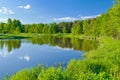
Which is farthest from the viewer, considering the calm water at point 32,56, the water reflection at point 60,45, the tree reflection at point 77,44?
the tree reflection at point 77,44

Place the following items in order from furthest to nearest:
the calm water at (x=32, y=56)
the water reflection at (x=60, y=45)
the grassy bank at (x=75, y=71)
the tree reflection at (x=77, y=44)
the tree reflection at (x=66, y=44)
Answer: the tree reflection at (x=66, y=44) → the tree reflection at (x=77, y=44) → the water reflection at (x=60, y=45) → the calm water at (x=32, y=56) → the grassy bank at (x=75, y=71)

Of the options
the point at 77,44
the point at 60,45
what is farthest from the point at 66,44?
the point at 77,44

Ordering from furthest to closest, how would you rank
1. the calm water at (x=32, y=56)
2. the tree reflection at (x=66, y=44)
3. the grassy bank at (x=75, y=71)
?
the tree reflection at (x=66, y=44) → the calm water at (x=32, y=56) → the grassy bank at (x=75, y=71)

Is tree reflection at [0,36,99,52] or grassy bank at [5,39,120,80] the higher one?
grassy bank at [5,39,120,80]

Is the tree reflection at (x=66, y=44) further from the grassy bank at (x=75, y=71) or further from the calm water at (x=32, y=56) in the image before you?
the grassy bank at (x=75, y=71)

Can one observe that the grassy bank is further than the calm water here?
No

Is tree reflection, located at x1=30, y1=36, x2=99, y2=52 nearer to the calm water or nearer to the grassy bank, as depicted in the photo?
the calm water

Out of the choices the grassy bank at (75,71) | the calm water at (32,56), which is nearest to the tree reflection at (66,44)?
the calm water at (32,56)

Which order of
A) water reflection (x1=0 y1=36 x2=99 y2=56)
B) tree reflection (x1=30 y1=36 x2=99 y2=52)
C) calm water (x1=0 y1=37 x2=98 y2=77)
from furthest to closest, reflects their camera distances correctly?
tree reflection (x1=30 y1=36 x2=99 y2=52), water reflection (x1=0 y1=36 x2=99 y2=56), calm water (x1=0 y1=37 x2=98 y2=77)

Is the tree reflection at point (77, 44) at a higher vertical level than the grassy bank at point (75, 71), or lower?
lower

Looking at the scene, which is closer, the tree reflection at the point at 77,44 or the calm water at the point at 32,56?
the calm water at the point at 32,56

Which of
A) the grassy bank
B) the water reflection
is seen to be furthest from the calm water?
the grassy bank

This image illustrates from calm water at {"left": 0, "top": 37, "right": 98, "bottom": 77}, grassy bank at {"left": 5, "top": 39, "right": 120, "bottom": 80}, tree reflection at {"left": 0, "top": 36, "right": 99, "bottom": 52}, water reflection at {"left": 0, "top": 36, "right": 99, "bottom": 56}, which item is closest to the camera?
grassy bank at {"left": 5, "top": 39, "right": 120, "bottom": 80}

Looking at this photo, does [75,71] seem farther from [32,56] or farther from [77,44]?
[77,44]
